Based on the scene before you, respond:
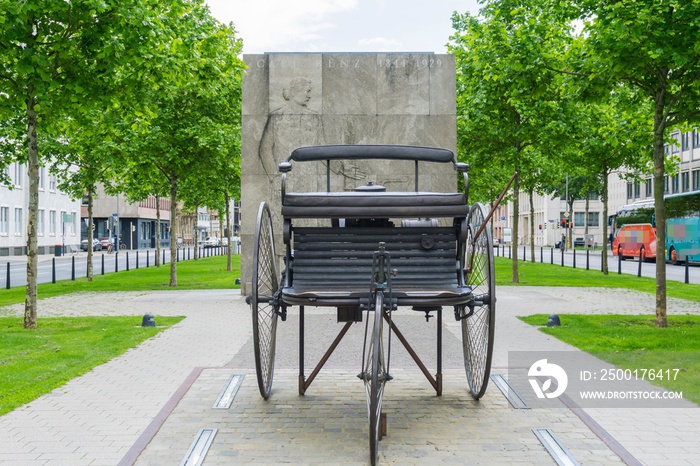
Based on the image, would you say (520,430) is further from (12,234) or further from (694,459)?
(12,234)

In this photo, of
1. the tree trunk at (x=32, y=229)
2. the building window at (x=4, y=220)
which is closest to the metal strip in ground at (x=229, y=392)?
the tree trunk at (x=32, y=229)

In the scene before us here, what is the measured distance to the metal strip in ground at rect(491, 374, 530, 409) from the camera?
697 cm

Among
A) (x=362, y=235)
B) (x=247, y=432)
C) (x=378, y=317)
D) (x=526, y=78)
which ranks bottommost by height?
(x=247, y=432)

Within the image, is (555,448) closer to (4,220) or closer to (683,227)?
(683,227)

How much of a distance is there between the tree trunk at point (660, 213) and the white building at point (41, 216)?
136ft

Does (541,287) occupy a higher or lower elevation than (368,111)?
lower

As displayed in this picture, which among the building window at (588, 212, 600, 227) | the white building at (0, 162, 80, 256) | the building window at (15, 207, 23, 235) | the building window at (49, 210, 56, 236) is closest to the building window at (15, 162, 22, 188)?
the white building at (0, 162, 80, 256)

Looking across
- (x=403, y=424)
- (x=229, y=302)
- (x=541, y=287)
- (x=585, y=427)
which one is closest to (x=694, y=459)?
(x=585, y=427)

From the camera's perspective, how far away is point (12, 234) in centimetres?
5481

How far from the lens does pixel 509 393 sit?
7.42m

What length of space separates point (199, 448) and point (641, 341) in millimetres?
7329

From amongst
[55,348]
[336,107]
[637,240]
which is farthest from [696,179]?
[55,348]

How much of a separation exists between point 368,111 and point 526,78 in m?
5.02

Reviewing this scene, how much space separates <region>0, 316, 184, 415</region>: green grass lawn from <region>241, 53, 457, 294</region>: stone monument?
5.11m
